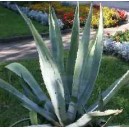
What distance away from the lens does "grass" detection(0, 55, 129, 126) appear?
22.3 ft

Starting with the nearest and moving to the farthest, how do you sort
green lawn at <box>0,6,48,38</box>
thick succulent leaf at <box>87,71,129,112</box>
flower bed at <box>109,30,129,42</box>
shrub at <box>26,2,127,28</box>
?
thick succulent leaf at <box>87,71,129,112</box>
flower bed at <box>109,30,129,42</box>
green lawn at <box>0,6,48,38</box>
shrub at <box>26,2,127,28</box>

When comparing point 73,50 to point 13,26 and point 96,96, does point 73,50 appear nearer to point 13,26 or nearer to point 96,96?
point 96,96

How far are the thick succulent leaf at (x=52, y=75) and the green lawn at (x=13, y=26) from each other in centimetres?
1068

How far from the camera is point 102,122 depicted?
182 inches

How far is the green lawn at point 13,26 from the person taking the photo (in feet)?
50.6

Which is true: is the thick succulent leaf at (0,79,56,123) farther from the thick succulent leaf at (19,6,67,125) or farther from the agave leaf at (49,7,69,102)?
the agave leaf at (49,7,69,102)

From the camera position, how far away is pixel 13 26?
1689cm

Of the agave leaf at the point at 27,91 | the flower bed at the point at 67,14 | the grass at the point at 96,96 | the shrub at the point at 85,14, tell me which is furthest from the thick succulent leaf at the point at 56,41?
the shrub at the point at 85,14

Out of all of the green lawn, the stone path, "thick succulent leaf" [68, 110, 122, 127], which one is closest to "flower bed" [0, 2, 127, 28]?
the green lawn

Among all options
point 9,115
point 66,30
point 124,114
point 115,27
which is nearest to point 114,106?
point 124,114

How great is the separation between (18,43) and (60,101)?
10302 mm

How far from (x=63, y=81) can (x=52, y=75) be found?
1.02ft

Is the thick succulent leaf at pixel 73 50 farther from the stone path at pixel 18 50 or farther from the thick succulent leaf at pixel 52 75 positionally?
the stone path at pixel 18 50

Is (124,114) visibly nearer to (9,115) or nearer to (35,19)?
(9,115)
